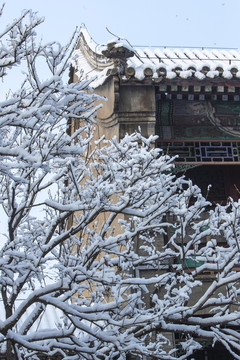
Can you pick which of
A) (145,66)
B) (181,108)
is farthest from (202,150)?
(145,66)

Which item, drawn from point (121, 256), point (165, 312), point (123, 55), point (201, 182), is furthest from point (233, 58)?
point (165, 312)

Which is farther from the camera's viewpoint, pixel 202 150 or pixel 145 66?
pixel 202 150

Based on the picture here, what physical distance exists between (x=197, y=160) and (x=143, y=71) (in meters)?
2.38

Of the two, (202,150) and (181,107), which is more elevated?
(181,107)

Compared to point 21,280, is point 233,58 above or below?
above

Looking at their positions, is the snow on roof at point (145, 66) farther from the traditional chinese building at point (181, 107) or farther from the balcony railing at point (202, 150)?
the balcony railing at point (202, 150)

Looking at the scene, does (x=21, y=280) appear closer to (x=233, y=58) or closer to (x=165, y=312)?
(x=165, y=312)

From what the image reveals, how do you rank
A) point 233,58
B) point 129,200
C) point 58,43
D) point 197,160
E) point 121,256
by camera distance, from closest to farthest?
1. point 58,43
2. point 129,200
3. point 121,256
4. point 197,160
5. point 233,58

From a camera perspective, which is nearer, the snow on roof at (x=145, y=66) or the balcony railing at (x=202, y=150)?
the snow on roof at (x=145, y=66)

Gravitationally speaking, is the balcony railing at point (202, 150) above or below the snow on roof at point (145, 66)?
below

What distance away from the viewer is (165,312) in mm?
6207

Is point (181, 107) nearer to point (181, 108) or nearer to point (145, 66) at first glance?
point (181, 108)

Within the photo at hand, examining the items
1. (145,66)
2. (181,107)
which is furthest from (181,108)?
A: (145,66)

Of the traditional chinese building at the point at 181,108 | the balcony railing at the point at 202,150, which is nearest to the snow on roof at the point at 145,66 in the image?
the traditional chinese building at the point at 181,108
